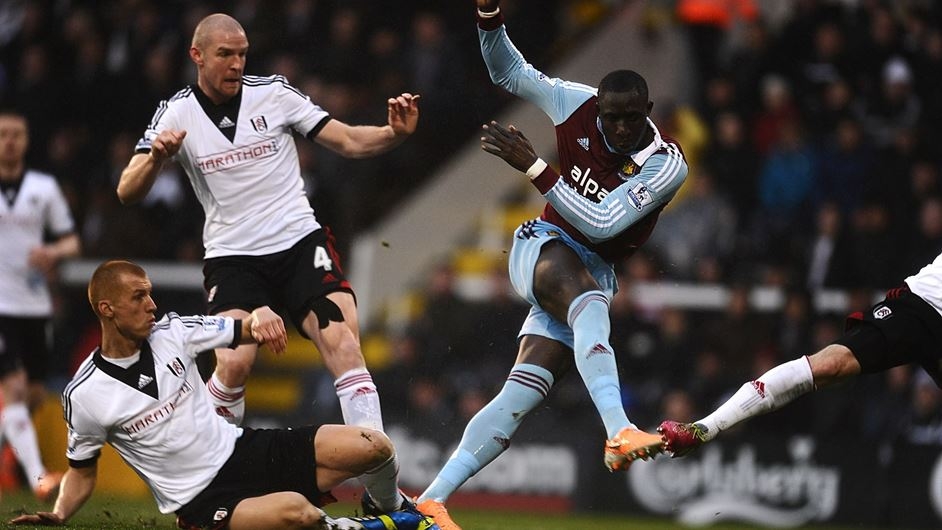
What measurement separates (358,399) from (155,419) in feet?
4.73

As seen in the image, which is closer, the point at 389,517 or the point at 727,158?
the point at 389,517

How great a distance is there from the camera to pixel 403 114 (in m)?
8.30

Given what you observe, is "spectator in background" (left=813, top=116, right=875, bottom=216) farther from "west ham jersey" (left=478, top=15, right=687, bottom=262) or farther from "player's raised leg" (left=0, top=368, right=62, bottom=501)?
"player's raised leg" (left=0, top=368, right=62, bottom=501)

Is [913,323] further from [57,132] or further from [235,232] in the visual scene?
[57,132]

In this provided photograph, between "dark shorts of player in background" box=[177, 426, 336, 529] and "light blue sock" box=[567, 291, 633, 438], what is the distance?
1.41m

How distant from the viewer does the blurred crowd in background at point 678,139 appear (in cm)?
1337

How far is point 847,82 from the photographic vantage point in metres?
14.8

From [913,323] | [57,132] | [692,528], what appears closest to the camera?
[913,323]

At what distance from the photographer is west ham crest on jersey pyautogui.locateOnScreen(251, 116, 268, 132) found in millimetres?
8531

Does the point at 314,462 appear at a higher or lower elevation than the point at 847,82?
lower

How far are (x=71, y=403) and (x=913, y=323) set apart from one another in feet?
13.9

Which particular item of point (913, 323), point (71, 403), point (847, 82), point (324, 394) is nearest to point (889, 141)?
point (847, 82)

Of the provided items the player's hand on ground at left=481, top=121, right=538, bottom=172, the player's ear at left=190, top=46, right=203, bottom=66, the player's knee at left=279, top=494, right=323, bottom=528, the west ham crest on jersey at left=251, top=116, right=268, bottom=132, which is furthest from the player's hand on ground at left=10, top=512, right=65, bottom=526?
the player's hand on ground at left=481, top=121, right=538, bottom=172

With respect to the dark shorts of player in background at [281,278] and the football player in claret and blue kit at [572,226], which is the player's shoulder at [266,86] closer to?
the dark shorts of player in background at [281,278]
